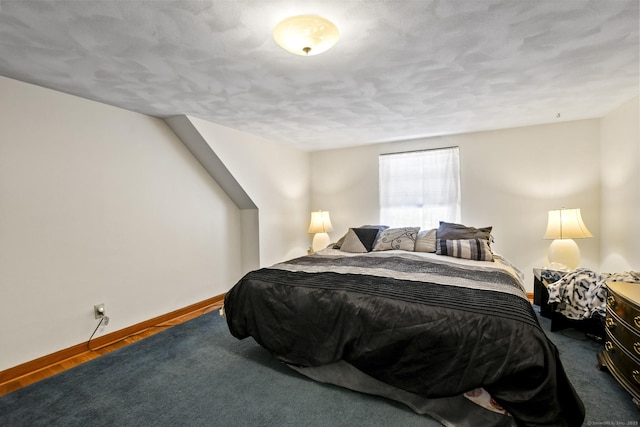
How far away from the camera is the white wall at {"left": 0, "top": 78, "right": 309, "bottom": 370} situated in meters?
2.21

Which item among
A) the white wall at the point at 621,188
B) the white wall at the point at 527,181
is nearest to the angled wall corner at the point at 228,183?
the white wall at the point at 527,181

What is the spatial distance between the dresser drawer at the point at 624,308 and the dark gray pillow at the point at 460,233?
1.33 metres

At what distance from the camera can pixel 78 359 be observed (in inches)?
96.0

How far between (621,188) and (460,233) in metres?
1.56

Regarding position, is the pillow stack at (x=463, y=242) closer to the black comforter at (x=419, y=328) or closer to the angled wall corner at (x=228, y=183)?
the black comforter at (x=419, y=328)

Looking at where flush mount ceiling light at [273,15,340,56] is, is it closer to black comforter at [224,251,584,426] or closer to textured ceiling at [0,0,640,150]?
textured ceiling at [0,0,640,150]

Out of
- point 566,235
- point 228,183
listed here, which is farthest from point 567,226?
point 228,183

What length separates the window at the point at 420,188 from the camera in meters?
4.05

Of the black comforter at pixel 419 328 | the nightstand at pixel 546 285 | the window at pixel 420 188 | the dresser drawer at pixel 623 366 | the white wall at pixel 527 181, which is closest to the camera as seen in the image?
the black comforter at pixel 419 328

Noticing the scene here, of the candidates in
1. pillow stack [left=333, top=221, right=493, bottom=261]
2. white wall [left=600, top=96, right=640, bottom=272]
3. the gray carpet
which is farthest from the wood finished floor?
white wall [left=600, top=96, right=640, bottom=272]

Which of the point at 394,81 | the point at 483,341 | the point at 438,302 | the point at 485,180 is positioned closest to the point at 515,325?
the point at 483,341

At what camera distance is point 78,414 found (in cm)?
177

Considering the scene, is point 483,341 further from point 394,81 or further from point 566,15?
point 394,81

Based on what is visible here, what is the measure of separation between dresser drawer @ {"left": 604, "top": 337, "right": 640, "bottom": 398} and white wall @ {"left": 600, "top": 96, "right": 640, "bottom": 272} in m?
1.35
